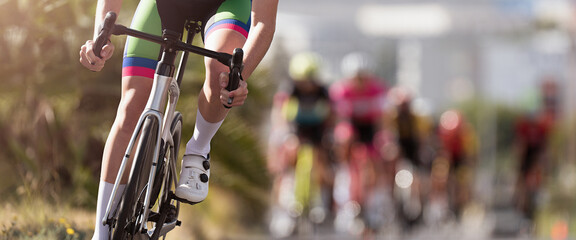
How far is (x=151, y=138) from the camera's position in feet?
12.4

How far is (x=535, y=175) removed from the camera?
1689 centimetres

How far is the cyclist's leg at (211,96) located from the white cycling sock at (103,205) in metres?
0.39

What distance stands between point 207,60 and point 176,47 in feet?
1.15

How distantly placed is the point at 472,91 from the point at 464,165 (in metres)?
70.0

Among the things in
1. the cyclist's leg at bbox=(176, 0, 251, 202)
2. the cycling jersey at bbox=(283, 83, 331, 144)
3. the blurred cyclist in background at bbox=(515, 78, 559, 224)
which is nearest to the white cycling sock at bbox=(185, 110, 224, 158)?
the cyclist's leg at bbox=(176, 0, 251, 202)

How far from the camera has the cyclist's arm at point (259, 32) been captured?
4.06 m

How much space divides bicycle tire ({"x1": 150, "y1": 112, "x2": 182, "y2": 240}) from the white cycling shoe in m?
0.05

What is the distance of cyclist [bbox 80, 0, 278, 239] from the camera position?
13.1 ft

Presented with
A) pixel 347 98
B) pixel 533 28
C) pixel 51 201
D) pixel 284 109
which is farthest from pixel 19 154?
pixel 533 28

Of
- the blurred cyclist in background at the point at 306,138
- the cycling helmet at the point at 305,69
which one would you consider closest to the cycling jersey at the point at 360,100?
the blurred cyclist in background at the point at 306,138

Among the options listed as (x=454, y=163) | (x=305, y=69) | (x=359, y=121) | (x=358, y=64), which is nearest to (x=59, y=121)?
(x=305, y=69)

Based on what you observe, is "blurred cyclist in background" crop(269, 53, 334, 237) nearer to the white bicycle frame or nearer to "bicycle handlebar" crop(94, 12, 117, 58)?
the white bicycle frame

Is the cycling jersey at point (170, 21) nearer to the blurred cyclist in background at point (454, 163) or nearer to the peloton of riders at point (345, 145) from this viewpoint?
the peloton of riders at point (345, 145)

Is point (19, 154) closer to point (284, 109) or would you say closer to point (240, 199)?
point (240, 199)
